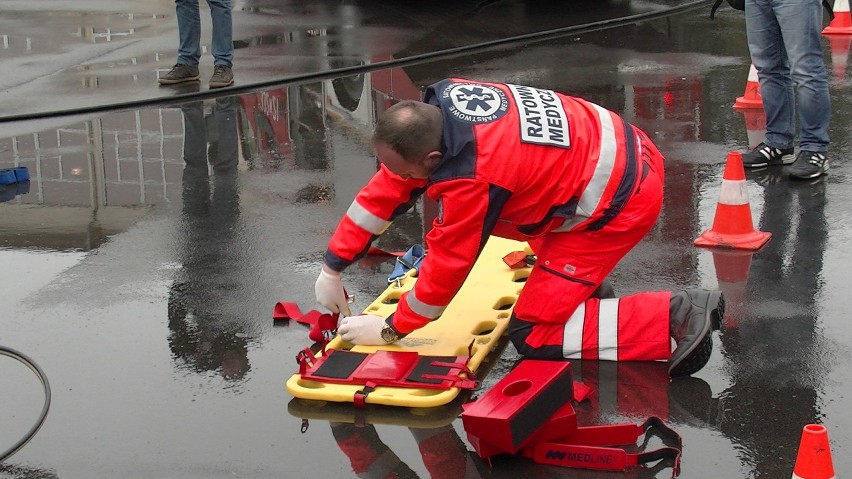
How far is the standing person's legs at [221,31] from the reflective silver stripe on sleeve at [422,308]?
5.72 m

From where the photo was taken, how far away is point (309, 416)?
4.01 meters

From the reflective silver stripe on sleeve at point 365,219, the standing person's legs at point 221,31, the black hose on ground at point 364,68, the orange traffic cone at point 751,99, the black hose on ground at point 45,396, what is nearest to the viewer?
the black hose on ground at point 45,396

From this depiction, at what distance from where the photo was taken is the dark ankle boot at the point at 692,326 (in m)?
4.12

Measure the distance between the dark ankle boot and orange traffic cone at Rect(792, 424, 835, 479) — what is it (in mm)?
971

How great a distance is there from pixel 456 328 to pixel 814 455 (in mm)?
1777

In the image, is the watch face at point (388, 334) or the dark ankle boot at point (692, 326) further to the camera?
the watch face at point (388, 334)

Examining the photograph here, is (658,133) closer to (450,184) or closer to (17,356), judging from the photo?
(450,184)

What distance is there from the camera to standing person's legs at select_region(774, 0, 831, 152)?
6.54 metres

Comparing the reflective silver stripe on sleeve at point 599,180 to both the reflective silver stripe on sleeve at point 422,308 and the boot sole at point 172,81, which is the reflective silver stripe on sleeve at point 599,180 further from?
the boot sole at point 172,81

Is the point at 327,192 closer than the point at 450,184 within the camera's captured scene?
No

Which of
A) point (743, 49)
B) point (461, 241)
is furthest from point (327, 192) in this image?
point (743, 49)

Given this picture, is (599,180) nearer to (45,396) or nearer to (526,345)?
(526,345)

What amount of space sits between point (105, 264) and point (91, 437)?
1902 mm

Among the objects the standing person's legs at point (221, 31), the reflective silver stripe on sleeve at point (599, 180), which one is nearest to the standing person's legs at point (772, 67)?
the reflective silver stripe on sleeve at point (599, 180)
